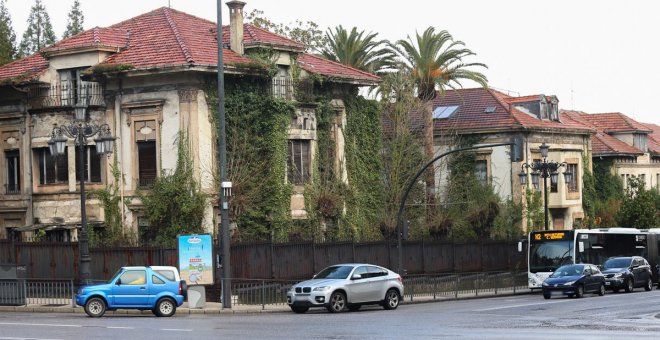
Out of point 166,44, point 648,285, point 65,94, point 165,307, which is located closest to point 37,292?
point 165,307

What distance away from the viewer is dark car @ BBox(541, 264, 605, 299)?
1753 inches

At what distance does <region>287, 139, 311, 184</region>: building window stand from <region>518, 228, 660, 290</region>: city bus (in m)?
9.90

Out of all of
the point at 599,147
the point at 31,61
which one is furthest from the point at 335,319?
the point at 599,147

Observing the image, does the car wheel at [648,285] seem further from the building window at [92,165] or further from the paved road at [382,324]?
the building window at [92,165]

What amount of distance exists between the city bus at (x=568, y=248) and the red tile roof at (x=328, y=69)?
34.1 ft

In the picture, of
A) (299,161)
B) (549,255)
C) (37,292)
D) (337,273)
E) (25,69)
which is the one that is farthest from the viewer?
(549,255)

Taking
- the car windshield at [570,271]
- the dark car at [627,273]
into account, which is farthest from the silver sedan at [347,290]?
the dark car at [627,273]

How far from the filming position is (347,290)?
36188 mm

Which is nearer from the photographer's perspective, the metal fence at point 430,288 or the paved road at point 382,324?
the paved road at point 382,324

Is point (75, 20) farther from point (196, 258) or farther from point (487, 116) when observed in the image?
point (196, 258)

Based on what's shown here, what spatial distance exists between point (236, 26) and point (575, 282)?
17.5 meters

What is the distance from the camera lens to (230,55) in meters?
48.6

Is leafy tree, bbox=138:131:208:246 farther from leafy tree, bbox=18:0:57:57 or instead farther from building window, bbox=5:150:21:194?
leafy tree, bbox=18:0:57:57

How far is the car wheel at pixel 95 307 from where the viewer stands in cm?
3359
